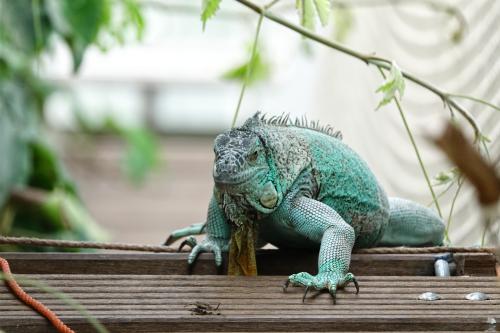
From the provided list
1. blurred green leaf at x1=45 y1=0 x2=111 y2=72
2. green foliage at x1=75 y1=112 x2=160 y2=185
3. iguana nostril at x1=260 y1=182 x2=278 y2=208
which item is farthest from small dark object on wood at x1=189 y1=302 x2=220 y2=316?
green foliage at x1=75 y1=112 x2=160 y2=185

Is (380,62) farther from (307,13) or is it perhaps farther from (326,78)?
(326,78)

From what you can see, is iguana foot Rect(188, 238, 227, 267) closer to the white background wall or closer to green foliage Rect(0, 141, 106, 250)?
the white background wall

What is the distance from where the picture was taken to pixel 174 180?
10.1 meters

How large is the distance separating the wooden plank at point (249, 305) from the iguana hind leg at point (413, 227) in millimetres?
643

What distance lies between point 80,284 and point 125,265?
238 millimetres

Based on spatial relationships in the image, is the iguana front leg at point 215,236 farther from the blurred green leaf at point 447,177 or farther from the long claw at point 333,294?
the blurred green leaf at point 447,177

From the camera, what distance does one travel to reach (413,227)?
8.78 ft

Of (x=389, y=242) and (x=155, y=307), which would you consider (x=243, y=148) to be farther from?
(x=389, y=242)

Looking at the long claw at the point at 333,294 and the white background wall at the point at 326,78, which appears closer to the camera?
the long claw at the point at 333,294

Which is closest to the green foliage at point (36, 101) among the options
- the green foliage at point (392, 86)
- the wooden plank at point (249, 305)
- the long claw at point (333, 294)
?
the green foliage at point (392, 86)

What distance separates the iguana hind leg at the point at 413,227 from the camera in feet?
8.77

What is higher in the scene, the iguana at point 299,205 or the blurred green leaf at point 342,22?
the blurred green leaf at point 342,22

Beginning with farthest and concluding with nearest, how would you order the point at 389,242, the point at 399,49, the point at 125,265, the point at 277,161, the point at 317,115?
the point at 317,115
the point at 399,49
the point at 389,242
the point at 277,161
the point at 125,265

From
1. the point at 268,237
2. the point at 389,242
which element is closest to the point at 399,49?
the point at 389,242
